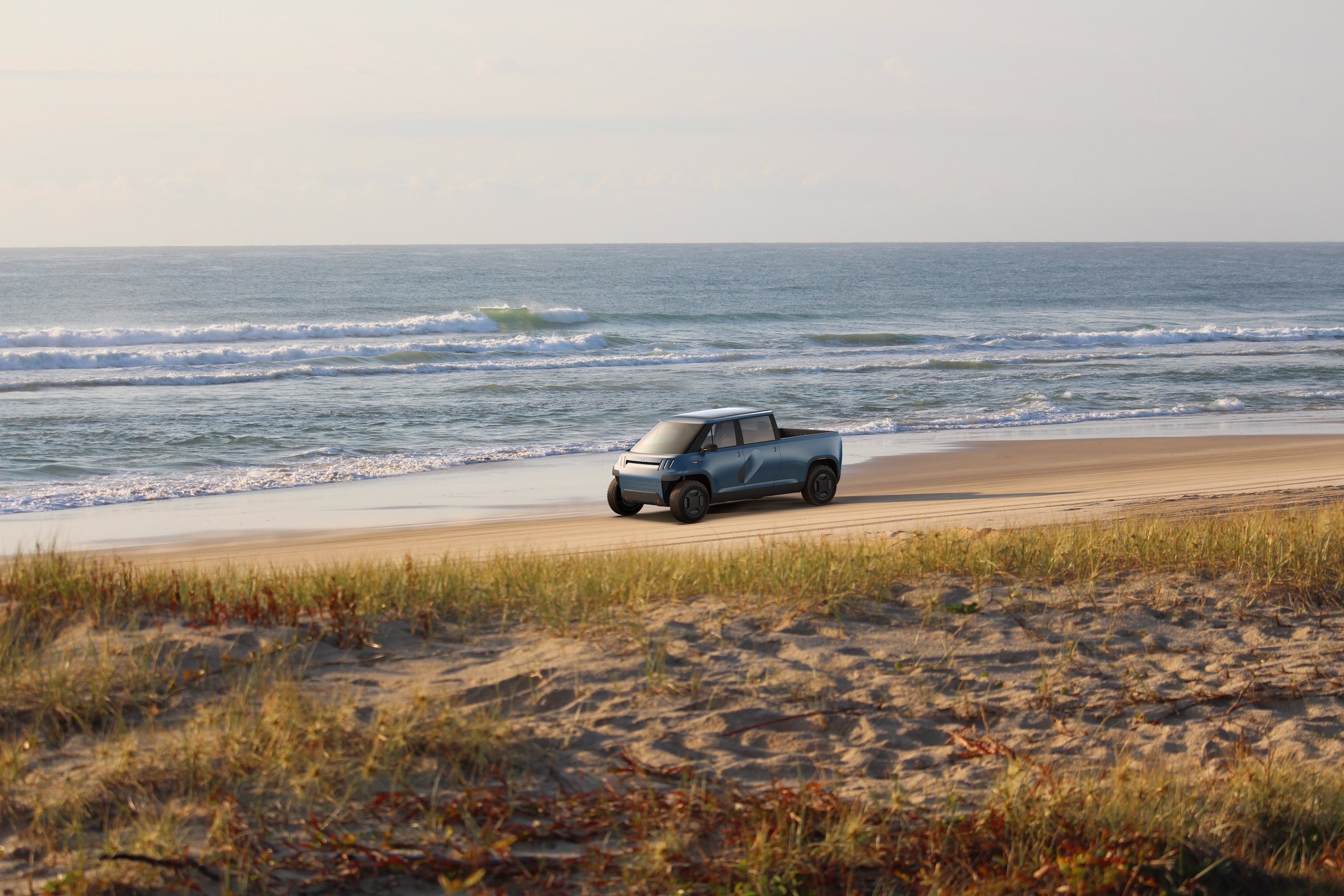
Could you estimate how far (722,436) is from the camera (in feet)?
50.5

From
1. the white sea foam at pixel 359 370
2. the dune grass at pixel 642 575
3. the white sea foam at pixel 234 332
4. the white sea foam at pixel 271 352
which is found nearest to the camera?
the dune grass at pixel 642 575

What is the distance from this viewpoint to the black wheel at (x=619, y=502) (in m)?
15.5

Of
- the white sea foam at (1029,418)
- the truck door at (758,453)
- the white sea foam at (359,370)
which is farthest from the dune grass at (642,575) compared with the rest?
the white sea foam at (359,370)

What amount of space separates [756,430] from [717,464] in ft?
3.08

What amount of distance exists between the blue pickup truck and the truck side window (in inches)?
0.4

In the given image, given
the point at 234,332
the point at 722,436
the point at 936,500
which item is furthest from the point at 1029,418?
the point at 234,332

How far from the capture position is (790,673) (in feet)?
20.7

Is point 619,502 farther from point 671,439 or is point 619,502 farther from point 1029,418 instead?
point 1029,418

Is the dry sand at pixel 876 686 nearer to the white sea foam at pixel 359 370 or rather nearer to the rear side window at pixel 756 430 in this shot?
the rear side window at pixel 756 430

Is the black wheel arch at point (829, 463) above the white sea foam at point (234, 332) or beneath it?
beneath

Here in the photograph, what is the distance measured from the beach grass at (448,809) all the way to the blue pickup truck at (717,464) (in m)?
8.51

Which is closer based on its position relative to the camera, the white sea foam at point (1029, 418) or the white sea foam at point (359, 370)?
the white sea foam at point (1029, 418)

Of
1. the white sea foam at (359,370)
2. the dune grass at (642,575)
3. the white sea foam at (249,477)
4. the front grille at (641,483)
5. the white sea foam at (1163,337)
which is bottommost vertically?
the white sea foam at (249,477)

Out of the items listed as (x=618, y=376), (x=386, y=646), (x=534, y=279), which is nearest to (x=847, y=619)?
(x=386, y=646)
